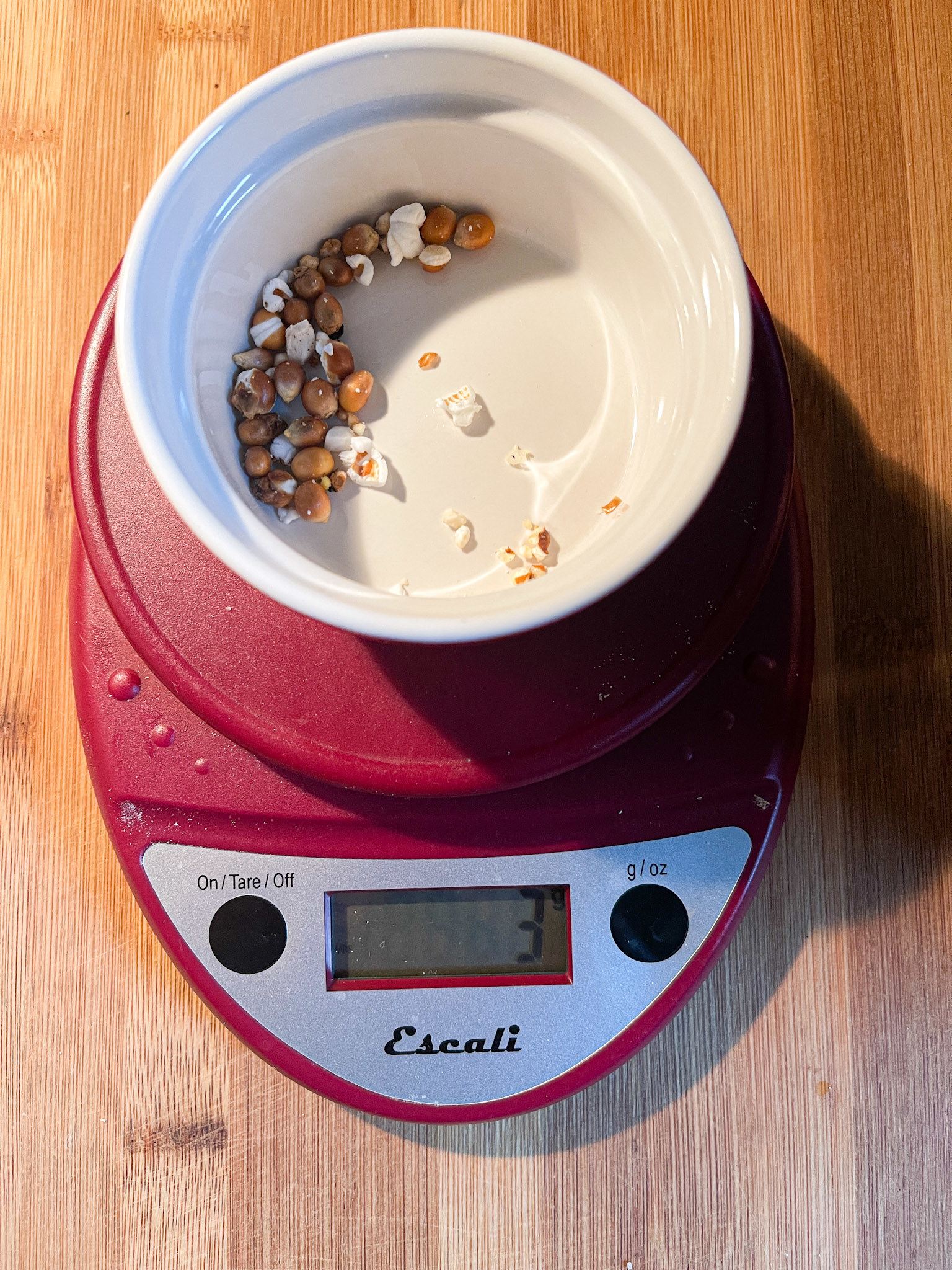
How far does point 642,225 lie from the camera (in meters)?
0.40

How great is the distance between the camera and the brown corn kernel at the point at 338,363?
0.48 m

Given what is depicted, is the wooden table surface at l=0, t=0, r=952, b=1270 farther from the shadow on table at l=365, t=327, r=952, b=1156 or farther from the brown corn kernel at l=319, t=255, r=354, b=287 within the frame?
the brown corn kernel at l=319, t=255, r=354, b=287

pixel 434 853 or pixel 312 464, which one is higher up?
pixel 312 464

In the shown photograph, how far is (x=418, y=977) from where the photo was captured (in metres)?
0.48

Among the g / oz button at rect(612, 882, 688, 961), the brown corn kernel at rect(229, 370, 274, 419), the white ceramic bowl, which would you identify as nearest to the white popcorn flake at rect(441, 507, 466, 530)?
the white ceramic bowl

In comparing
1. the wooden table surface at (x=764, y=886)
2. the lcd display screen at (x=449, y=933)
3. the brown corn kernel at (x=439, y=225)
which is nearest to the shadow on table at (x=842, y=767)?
the wooden table surface at (x=764, y=886)

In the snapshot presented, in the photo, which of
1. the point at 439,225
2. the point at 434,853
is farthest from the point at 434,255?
the point at 434,853

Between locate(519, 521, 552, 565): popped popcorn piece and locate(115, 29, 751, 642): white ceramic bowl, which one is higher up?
locate(115, 29, 751, 642): white ceramic bowl

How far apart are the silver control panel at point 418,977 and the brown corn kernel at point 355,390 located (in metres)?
Answer: 0.23

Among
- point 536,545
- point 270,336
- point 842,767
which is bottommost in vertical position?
point 842,767

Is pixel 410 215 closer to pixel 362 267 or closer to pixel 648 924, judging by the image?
pixel 362 267

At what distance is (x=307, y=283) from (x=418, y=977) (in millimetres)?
359

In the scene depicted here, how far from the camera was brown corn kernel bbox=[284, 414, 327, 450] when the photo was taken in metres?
0.47

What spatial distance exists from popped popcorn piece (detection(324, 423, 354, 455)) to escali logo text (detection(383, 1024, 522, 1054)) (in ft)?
0.98
